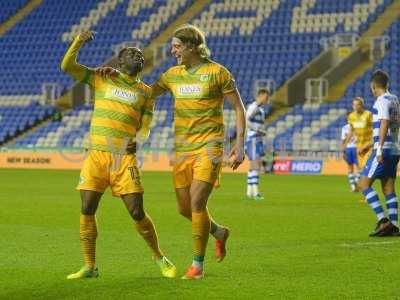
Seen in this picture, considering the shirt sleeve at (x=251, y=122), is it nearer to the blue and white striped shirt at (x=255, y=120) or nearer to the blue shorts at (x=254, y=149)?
the blue and white striped shirt at (x=255, y=120)

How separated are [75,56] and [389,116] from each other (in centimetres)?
498

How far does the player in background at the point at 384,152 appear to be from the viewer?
11.8 m

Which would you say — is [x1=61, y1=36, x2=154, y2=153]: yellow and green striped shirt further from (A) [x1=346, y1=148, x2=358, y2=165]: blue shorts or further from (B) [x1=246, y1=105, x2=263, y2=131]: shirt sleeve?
(A) [x1=346, y1=148, x2=358, y2=165]: blue shorts

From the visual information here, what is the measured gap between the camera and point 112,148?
823 cm

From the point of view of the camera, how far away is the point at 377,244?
10.8m

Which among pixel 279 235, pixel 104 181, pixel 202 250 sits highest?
pixel 104 181

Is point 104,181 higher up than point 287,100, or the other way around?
point 104,181

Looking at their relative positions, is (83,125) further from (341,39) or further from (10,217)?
(10,217)

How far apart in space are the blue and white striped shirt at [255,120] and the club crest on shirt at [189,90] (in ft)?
36.8

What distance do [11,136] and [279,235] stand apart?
29.6 m

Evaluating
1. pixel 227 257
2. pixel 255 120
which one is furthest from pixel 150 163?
pixel 227 257

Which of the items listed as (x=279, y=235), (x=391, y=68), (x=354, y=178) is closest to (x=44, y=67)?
(x=391, y=68)

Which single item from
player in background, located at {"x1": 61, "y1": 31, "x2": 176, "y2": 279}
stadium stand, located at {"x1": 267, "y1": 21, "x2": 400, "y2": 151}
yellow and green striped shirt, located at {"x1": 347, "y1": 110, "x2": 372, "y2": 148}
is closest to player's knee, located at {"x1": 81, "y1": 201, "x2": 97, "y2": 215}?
player in background, located at {"x1": 61, "y1": 31, "x2": 176, "y2": 279}

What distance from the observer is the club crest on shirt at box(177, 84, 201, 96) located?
27.2 ft
